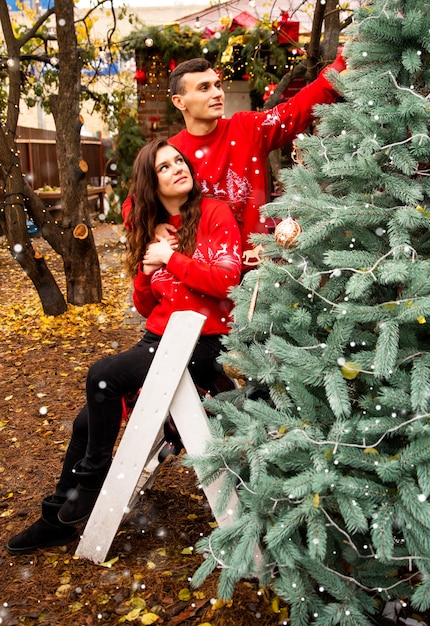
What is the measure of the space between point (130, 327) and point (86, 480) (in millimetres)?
3776

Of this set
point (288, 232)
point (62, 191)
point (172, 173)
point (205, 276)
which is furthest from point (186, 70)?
point (62, 191)

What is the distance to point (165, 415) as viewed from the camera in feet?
7.57

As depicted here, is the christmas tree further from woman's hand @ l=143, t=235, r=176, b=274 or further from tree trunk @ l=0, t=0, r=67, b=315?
tree trunk @ l=0, t=0, r=67, b=315

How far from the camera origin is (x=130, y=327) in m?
6.27

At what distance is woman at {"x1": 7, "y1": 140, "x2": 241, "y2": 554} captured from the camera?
95.3 inches

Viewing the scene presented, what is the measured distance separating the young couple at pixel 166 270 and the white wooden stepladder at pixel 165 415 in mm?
129

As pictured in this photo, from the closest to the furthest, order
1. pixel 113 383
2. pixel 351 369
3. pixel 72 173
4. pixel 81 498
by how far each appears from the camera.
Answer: pixel 351 369 → pixel 113 383 → pixel 81 498 → pixel 72 173

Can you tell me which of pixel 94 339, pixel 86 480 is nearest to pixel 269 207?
pixel 86 480

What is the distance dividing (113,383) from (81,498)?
556mm

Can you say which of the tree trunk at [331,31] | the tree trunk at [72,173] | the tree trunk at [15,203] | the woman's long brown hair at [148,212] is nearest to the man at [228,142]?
the woman's long brown hair at [148,212]

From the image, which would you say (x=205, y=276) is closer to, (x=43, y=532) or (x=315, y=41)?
(x=43, y=532)

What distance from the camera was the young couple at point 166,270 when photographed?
7.97 ft

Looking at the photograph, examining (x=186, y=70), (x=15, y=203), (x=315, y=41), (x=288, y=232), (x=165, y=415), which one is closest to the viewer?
(x=288, y=232)

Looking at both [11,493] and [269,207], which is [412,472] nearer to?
[269,207]
